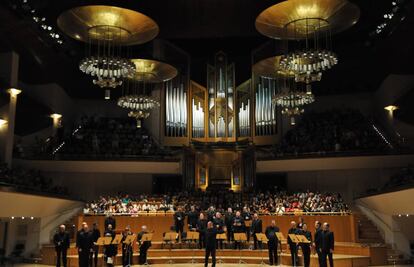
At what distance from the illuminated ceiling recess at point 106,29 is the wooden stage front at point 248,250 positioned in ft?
18.7

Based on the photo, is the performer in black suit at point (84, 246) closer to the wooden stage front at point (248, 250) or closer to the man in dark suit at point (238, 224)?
the wooden stage front at point (248, 250)

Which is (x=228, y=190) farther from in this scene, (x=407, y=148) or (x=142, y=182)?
(x=407, y=148)

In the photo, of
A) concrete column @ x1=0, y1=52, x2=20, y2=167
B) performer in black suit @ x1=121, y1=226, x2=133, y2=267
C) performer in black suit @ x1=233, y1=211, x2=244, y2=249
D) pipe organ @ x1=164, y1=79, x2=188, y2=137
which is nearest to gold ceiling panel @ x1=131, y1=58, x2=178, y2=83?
concrete column @ x1=0, y1=52, x2=20, y2=167

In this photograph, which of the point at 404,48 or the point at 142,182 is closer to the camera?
the point at 404,48

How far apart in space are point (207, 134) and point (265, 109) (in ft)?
10.1

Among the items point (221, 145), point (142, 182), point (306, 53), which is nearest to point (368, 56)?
point (221, 145)

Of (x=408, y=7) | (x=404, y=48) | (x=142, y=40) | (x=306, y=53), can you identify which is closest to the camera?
(x=306, y=53)

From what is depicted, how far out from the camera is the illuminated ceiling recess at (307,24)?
13109mm

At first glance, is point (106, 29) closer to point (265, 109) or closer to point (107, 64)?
point (107, 64)

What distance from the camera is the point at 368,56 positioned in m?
21.9

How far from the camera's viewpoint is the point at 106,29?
14.6 meters

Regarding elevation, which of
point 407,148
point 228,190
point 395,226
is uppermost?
point 407,148

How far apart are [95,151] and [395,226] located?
529 inches

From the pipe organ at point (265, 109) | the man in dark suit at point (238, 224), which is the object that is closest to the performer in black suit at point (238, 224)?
the man in dark suit at point (238, 224)
